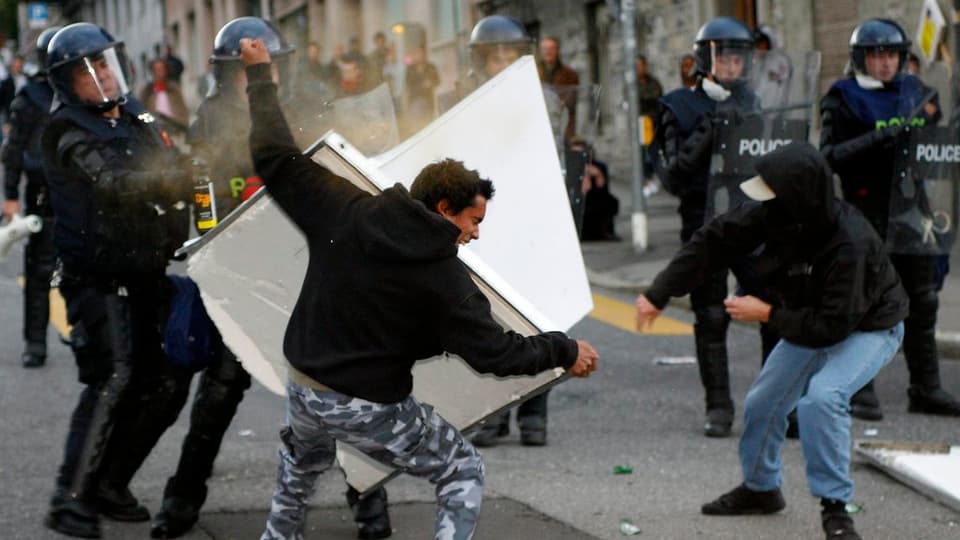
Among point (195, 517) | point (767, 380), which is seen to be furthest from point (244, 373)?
point (767, 380)

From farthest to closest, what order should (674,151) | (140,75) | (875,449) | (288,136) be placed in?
(140,75) → (674,151) → (875,449) → (288,136)

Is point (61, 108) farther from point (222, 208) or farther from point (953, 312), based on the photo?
point (953, 312)

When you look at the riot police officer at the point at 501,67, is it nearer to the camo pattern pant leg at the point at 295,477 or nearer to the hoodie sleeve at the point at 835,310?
the hoodie sleeve at the point at 835,310

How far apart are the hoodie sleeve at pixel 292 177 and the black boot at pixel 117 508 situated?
181 centimetres

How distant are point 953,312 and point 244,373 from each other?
5.95 m

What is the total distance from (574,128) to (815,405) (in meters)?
2.69

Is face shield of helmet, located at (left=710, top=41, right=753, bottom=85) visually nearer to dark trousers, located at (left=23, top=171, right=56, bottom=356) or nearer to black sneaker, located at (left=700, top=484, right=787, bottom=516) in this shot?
black sneaker, located at (left=700, top=484, right=787, bottom=516)

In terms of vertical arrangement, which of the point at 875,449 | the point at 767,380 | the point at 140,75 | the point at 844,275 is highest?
the point at 844,275

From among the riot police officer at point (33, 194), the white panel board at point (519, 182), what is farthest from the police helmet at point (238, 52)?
the riot police officer at point (33, 194)

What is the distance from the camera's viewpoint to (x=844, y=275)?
216 inches

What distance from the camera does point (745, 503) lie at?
6016 millimetres

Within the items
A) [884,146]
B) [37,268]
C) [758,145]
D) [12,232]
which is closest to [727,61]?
[758,145]

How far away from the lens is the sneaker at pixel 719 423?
293 inches

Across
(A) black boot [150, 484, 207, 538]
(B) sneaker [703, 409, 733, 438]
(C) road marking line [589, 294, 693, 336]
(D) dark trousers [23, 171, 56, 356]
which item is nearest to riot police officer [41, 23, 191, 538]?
(A) black boot [150, 484, 207, 538]
